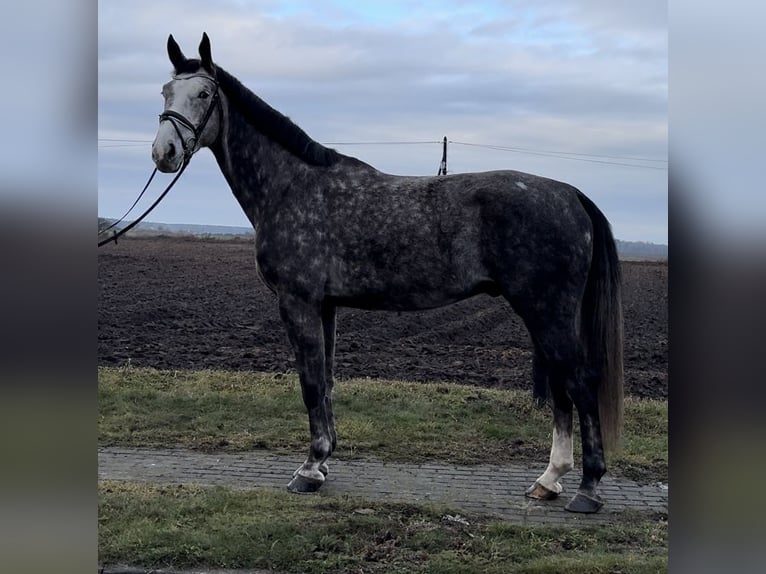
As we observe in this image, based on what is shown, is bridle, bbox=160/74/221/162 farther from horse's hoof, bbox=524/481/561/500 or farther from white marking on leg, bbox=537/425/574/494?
horse's hoof, bbox=524/481/561/500

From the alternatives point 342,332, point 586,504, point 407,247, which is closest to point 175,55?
point 407,247

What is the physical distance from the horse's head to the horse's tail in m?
2.39

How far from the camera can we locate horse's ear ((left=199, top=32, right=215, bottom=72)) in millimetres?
4180

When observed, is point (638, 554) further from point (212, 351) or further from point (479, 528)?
point (212, 351)

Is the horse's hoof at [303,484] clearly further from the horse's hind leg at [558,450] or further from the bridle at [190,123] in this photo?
the bridle at [190,123]

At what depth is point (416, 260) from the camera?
14.3ft

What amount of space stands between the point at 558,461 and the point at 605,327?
2.96ft

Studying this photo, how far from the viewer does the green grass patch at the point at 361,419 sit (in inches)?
216

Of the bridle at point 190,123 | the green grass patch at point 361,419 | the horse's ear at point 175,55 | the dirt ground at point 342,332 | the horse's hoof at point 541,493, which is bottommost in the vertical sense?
the horse's hoof at point 541,493

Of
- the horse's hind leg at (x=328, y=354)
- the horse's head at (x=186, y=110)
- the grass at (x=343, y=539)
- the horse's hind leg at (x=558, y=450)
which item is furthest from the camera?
the horse's hind leg at (x=328, y=354)

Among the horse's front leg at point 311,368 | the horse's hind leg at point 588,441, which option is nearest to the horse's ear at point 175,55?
the horse's front leg at point 311,368

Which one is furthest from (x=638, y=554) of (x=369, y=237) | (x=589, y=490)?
(x=369, y=237)
